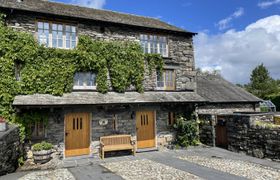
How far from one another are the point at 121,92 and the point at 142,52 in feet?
8.99

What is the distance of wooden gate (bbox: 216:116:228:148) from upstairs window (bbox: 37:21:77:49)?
9236mm

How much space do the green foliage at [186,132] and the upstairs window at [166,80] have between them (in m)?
2.02

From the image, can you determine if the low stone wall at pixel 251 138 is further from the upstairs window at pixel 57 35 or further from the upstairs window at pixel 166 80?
the upstairs window at pixel 57 35

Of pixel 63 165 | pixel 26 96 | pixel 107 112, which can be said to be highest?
pixel 26 96

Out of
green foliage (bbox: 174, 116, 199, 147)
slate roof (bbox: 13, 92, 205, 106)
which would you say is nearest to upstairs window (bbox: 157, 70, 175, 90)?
slate roof (bbox: 13, 92, 205, 106)

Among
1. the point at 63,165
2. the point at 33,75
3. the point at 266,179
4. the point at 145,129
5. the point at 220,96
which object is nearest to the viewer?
the point at 266,179

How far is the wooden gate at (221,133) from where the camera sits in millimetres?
14219

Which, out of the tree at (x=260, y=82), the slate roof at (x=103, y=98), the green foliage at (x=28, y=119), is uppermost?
the tree at (x=260, y=82)

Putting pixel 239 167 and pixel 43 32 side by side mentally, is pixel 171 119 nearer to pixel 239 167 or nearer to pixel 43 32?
pixel 239 167

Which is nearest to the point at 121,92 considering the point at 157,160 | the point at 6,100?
the point at 157,160

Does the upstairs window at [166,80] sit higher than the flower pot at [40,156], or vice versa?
the upstairs window at [166,80]

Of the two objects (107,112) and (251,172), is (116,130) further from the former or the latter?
(251,172)

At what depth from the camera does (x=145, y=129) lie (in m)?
14.3

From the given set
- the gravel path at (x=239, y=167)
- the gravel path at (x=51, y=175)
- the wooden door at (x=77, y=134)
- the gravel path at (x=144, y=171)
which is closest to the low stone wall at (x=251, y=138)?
the gravel path at (x=239, y=167)
